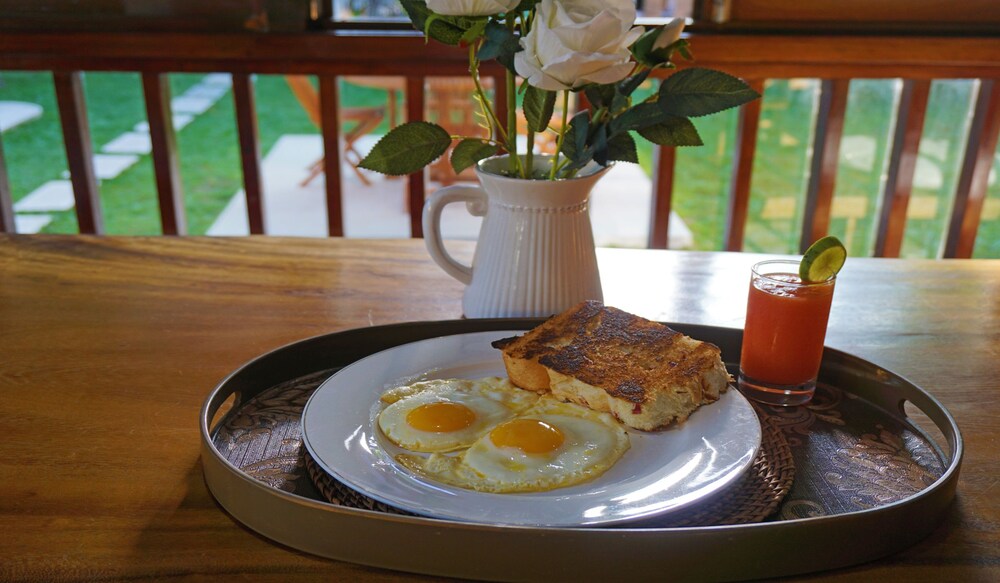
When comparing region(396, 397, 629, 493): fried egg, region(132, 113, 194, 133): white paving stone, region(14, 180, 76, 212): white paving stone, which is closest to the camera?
region(396, 397, 629, 493): fried egg

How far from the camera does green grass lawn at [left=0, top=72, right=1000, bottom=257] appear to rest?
3322 mm

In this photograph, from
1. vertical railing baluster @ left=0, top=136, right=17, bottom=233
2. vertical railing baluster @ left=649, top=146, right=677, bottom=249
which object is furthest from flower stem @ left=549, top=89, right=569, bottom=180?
vertical railing baluster @ left=0, top=136, right=17, bottom=233

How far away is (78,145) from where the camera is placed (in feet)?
8.39

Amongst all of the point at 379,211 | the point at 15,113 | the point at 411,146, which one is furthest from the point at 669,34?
the point at 15,113

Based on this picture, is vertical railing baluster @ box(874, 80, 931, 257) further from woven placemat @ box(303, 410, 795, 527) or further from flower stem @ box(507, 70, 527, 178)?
woven placemat @ box(303, 410, 795, 527)

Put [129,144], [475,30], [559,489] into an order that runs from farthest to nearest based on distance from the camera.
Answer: [129,144] → [475,30] → [559,489]

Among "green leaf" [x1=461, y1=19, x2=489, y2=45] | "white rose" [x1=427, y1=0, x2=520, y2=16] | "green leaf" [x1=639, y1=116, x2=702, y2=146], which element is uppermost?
"white rose" [x1=427, y1=0, x2=520, y2=16]

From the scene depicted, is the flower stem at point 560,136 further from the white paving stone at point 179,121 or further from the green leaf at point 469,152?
→ the white paving stone at point 179,121

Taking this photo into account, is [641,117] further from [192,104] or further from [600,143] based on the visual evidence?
[192,104]

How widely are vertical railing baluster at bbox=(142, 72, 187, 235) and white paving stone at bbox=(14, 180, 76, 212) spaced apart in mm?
2653

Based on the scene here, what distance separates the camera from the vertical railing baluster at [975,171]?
2.52 m

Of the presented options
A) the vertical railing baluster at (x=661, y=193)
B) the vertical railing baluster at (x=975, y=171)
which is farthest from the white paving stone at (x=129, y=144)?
the vertical railing baluster at (x=975, y=171)

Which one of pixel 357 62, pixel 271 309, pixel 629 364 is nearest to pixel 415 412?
pixel 629 364

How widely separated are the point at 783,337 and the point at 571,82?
15.7 inches
